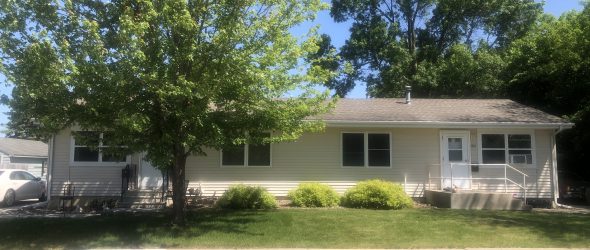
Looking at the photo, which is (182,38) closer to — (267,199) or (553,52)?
(267,199)

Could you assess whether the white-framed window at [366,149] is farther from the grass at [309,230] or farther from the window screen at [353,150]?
the grass at [309,230]

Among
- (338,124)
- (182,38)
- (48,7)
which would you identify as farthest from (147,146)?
(338,124)

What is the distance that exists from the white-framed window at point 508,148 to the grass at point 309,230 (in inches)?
130

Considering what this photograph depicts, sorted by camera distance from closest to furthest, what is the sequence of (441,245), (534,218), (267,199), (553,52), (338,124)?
1. (441,245)
2. (534,218)
3. (267,199)
4. (338,124)
5. (553,52)

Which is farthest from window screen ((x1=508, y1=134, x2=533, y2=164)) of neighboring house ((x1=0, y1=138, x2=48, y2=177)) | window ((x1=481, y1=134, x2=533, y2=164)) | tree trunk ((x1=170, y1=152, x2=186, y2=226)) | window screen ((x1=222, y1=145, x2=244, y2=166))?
neighboring house ((x1=0, y1=138, x2=48, y2=177))

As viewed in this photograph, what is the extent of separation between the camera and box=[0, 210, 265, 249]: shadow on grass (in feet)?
33.5

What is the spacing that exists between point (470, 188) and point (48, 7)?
1327cm

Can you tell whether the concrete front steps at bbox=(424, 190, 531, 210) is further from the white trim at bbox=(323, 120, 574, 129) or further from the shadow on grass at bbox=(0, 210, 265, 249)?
the shadow on grass at bbox=(0, 210, 265, 249)

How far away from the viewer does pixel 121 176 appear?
15.9 m

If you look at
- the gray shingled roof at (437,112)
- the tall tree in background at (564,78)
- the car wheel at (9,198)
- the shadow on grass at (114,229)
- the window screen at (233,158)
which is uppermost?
the tall tree in background at (564,78)

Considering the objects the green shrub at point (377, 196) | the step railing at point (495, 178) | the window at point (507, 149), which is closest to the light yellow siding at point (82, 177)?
the green shrub at point (377, 196)

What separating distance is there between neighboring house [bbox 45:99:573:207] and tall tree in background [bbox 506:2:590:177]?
5.35 meters

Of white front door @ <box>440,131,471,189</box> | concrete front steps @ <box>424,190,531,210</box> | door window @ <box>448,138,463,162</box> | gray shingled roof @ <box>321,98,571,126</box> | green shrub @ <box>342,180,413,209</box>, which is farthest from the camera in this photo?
door window @ <box>448,138,463,162</box>

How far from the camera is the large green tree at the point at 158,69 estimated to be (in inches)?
359
